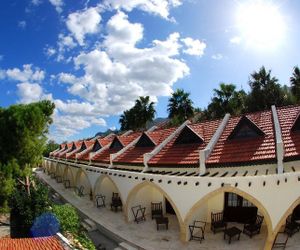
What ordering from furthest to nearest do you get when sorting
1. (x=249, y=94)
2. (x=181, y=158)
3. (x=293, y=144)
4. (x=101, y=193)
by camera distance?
(x=249, y=94) → (x=101, y=193) → (x=181, y=158) → (x=293, y=144)

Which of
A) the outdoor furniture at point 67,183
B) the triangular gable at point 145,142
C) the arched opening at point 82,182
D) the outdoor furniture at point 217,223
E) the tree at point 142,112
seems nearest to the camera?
the outdoor furniture at point 217,223

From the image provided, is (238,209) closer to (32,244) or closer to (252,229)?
(252,229)

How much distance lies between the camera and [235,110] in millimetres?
36875

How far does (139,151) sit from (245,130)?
8.50 meters

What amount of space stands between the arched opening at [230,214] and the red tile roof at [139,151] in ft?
20.2

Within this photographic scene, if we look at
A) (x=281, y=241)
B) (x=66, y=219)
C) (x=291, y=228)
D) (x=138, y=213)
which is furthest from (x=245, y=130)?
(x=66, y=219)

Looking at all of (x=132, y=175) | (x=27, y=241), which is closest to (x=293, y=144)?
(x=132, y=175)

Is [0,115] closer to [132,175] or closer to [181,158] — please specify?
[132,175]

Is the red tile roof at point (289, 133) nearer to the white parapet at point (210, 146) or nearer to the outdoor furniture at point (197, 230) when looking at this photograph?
the white parapet at point (210, 146)

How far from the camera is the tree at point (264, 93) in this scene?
3722 centimetres

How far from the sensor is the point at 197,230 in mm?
15938

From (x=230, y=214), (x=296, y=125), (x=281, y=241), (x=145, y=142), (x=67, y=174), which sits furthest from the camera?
(x=67, y=174)

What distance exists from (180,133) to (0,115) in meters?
12.7

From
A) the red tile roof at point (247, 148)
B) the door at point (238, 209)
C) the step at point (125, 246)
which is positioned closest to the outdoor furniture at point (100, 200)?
the step at point (125, 246)
